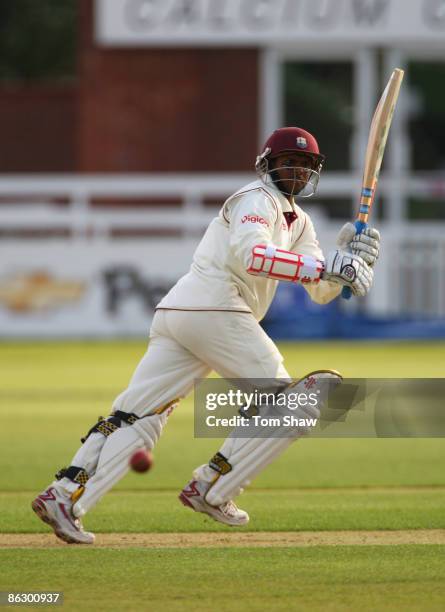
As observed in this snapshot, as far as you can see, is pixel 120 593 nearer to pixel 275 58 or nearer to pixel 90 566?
pixel 90 566

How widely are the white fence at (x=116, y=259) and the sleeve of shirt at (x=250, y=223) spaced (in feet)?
47.7

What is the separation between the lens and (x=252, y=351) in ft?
22.1

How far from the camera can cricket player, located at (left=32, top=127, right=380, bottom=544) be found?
666 centimetres

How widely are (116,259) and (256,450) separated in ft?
49.0

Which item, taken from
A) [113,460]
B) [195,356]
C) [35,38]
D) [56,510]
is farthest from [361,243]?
[35,38]

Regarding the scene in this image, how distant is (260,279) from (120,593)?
72.9 inches

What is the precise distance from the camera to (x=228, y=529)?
24.3ft

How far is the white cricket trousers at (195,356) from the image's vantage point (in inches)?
266

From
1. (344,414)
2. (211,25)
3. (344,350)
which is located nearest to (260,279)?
(344,414)

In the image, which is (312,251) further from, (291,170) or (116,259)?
(116,259)

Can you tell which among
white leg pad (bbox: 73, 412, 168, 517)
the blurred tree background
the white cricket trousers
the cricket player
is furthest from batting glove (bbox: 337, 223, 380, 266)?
the blurred tree background

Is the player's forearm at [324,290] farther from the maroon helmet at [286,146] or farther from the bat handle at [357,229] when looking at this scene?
the maroon helmet at [286,146]

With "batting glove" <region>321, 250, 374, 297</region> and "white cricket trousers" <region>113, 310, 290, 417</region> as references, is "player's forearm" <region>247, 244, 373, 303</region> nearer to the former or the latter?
"batting glove" <region>321, 250, 374, 297</region>

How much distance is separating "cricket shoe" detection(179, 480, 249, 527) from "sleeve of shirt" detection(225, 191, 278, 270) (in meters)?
1.13
